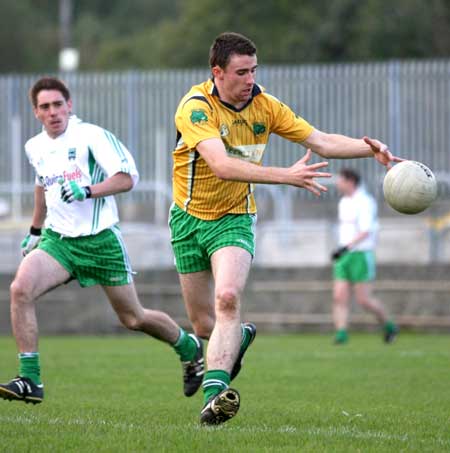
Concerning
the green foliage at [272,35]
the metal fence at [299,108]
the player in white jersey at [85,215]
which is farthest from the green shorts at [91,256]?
the green foliage at [272,35]

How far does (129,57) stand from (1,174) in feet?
134

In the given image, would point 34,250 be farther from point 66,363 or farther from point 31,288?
point 66,363

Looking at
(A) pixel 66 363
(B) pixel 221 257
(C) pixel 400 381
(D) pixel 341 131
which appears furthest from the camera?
(D) pixel 341 131

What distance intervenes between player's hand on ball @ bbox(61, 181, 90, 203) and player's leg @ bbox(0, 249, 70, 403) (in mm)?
508

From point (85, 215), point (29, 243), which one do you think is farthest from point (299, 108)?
point (85, 215)

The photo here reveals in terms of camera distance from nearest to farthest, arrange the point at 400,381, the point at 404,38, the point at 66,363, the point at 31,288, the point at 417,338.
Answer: the point at 31,288 < the point at 400,381 < the point at 66,363 < the point at 417,338 < the point at 404,38

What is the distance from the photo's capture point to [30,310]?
845cm

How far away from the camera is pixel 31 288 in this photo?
8438 millimetres

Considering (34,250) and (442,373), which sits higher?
(34,250)

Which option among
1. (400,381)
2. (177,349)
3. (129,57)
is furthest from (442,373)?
(129,57)

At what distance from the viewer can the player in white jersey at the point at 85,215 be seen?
883 centimetres

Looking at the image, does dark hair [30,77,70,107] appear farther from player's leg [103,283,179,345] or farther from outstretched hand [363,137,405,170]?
outstretched hand [363,137,405,170]

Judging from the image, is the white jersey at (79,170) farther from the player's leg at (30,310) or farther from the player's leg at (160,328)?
the player's leg at (160,328)

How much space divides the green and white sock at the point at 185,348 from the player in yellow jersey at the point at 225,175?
28.6 inches
